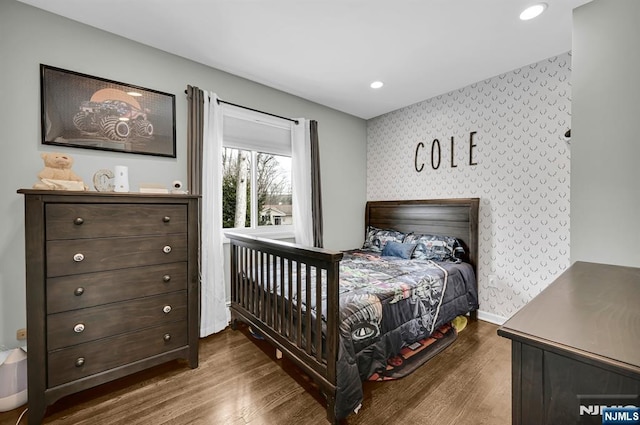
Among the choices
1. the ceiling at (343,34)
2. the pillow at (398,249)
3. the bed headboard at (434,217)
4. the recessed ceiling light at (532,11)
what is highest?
the ceiling at (343,34)

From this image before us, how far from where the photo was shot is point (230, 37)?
2.15 metres

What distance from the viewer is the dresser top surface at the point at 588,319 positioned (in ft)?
1.75

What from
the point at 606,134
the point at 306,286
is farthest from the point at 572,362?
the point at 606,134

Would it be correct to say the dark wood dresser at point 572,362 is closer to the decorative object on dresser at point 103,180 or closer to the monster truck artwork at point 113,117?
the decorative object on dresser at point 103,180

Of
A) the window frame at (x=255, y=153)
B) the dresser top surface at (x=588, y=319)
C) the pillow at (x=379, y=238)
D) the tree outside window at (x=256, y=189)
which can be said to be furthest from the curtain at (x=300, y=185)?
the dresser top surface at (x=588, y=319)

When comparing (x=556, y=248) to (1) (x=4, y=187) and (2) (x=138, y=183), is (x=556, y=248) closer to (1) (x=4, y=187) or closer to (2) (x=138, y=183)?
(2) (x=138, y=183)

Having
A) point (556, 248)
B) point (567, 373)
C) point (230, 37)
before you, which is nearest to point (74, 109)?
point (230, 37)

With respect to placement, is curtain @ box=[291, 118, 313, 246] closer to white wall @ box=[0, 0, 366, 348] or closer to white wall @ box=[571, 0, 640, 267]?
white wall @ box=[0, 0, 366, 348]

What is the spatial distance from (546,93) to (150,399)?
3933 mm

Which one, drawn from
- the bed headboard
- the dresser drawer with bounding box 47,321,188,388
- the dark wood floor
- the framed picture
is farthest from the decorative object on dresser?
the bed headboard

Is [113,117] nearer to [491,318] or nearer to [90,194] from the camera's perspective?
[90,194]

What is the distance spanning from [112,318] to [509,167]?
3534 mm

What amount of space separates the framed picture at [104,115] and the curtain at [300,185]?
1283 mm

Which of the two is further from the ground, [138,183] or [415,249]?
[138,183]
